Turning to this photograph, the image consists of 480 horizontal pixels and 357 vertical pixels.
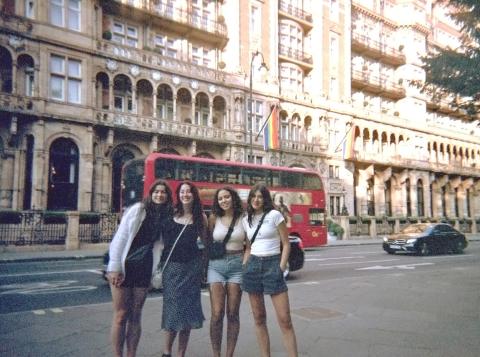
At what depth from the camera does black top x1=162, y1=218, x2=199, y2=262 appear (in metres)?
4.07

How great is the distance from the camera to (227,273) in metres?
4.24

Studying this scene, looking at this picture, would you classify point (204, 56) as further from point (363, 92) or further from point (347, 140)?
point (363, 92)

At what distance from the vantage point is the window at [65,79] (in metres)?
22.8

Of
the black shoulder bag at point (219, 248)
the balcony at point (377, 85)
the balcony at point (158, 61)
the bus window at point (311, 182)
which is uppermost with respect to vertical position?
the balcony at point (377, 85)

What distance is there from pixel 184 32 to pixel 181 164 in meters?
15.3

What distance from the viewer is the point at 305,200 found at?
2125 cm

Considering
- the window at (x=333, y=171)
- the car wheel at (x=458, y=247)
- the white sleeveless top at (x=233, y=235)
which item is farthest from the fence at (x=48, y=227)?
the window at (x=333, y=171)

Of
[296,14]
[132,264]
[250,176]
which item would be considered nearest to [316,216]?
[250,176]

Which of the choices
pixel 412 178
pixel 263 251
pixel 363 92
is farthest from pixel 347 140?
pixel 263 251

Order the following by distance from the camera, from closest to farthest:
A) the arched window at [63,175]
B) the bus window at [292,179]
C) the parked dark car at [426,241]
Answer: the parked dark car at [426,241]
the bus window at [292,179]
the arched window at [63,175]

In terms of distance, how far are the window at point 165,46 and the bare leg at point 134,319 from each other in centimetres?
2589

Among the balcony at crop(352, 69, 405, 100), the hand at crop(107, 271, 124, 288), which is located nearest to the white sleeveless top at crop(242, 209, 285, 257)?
the hand at crop(107, 271, 124, 288)

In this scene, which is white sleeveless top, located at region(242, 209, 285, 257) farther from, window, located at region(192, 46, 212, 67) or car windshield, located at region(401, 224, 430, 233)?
window, located at region(192, 46, 212, 67)

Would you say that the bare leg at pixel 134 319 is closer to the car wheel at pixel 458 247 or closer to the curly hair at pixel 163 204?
the curly hair at pixel 163 204
